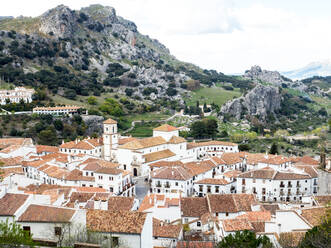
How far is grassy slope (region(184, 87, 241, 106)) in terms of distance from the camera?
144500 millimetres

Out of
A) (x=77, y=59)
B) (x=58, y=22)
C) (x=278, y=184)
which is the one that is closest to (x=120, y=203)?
(x=278, y=184)

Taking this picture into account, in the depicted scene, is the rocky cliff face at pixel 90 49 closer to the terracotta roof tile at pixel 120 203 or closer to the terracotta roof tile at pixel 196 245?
the terracotta roof tile at pixel 120 203

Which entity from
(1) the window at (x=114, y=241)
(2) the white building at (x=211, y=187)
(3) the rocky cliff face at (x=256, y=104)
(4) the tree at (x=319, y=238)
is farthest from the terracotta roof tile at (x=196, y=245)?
(3) the rocky cliff face at (x=256, y=104)

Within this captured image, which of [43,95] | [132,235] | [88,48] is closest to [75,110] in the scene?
[43,95]

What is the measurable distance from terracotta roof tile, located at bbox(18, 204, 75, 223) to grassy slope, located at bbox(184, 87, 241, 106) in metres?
120

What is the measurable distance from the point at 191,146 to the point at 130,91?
73896mm

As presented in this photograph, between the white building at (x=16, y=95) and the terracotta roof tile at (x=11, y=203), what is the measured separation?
8160cm

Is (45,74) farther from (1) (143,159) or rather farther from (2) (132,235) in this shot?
(2) (132,235)

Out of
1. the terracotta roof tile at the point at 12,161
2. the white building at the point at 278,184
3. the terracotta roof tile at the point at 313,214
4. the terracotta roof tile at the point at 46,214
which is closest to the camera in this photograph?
the terracotta roof tile at the point at 46,214

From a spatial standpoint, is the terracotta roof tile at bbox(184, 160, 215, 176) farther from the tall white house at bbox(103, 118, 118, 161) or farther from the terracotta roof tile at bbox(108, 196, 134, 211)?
the terracotta roof tile at bbox(108, 196, 134, 211)

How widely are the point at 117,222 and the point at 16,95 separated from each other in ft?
292

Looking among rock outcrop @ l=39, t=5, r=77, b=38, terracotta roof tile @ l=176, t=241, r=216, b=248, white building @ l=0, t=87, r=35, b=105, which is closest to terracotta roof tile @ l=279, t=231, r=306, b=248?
terracotta roof tile @ l=176, t=241, r=216, b=248

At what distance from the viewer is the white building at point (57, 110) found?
3708 inches

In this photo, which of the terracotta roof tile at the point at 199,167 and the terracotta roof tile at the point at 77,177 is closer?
the terracotta roof tile at the point at 77,177
